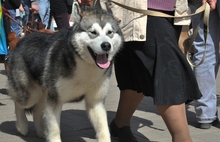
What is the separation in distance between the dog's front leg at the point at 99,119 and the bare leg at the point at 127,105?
444 mm

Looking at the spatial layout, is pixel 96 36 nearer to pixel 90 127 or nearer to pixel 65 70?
pixel 65 70

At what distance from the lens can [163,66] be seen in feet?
12.8

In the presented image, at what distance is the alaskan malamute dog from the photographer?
3881 mm

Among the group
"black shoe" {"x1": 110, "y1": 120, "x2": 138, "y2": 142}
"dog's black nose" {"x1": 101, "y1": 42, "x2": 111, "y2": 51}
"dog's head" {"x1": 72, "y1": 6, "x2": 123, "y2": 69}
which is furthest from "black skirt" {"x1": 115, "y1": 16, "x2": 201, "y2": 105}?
"black shoe" {"x1": 110, "y1": 120, "x2": 138, "y2": 142}

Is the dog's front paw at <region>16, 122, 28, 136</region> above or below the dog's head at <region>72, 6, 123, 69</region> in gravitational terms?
below

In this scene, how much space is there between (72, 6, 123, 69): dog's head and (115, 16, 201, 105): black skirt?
0.77 feet

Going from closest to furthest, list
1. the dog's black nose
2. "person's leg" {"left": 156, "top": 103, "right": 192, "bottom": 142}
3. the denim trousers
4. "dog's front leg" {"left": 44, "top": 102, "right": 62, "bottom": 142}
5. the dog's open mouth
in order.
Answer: the dog's black nose
the dog's open mouth
"person's leg" {"left": 156, "top": 103, "right": 192, "bottom": 142}
"dog's front leg" {"left": 44, "top": 102, "right": 62, "bottom": 142}
the denim trousers

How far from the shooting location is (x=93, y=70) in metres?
4.06

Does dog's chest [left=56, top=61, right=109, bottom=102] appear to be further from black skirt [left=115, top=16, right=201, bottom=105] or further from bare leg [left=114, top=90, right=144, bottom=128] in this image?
bare leg [left=114, top=90, right=144, bottom=128]

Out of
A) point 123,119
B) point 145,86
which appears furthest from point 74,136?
point 145,86

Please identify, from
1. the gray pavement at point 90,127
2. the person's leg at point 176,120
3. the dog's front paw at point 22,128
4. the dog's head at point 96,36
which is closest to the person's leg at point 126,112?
the gray pavement at point 90,127

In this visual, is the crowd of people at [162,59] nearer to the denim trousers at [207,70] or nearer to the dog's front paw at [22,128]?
the denim trousers at [207,70]

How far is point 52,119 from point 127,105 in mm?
896

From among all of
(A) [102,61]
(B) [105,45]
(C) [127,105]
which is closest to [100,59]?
(A) [102,61]
